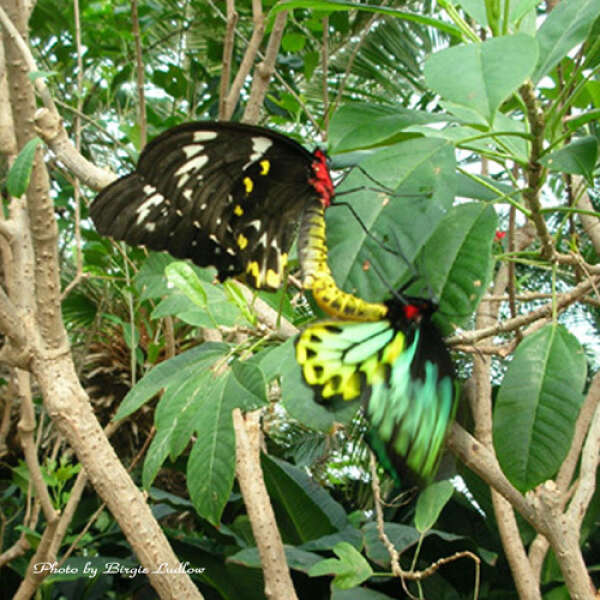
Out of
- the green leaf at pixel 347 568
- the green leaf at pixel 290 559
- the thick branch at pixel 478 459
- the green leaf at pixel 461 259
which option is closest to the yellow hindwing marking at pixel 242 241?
the green leaf at pixel 461 259

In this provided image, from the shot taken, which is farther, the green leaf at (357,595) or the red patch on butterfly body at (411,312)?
the green leaf at (357,595)

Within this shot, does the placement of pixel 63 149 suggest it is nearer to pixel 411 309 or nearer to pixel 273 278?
pixel 273 278

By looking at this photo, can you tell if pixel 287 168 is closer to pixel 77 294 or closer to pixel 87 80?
pixel 77 294

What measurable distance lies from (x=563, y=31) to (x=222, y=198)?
573 millimetres

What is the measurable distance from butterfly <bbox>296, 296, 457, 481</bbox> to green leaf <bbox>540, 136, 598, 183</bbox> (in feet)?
0.67

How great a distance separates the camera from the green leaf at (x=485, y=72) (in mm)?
566

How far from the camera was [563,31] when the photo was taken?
80 cm

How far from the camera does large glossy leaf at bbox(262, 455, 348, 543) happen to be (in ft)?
8.70

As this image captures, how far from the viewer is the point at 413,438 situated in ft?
2.66

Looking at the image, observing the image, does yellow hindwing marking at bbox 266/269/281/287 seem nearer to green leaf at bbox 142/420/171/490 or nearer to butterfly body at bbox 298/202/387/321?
butterfly body at bbox 298/202/387/321

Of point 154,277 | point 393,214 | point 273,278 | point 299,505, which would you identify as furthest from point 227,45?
point 299,505

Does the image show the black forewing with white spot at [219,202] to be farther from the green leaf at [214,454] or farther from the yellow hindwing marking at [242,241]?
the green leaf at [214,454]

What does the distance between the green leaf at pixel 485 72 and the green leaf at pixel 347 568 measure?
1129 millimetres

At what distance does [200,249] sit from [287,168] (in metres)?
0.19
